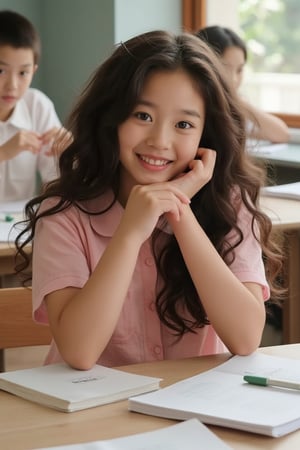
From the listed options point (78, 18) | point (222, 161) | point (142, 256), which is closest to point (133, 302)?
point (142, 256)

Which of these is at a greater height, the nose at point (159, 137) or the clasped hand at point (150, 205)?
the nose at point (159, 137)

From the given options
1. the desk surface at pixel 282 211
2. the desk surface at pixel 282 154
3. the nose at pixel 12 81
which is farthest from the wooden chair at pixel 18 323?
the desk surface at pixel 282 154

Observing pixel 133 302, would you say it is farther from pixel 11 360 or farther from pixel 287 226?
pixel 11 360

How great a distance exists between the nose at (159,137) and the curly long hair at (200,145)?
6cm

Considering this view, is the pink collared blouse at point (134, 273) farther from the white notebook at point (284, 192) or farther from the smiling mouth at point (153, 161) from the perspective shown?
the white notebook at point (284, 192)

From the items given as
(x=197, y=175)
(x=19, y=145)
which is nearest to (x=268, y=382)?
(x=197, y=175)

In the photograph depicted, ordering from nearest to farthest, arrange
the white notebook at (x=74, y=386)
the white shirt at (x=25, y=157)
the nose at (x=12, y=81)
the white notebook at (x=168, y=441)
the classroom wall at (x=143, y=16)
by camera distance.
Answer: the white notebook at (x=168, y=441) < the white notebook at (x=74, y=386) < the nose at (x=12, y=81) < the white shirt at (x=25, y=157) < the classroom wall at (x=143, y=16)

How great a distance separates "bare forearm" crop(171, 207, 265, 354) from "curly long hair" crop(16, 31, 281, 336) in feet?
0.35

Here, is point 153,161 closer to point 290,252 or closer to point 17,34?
point 290,252

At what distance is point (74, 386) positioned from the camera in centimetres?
146

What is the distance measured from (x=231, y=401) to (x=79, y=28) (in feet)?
11.7

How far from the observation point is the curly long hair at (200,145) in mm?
1801

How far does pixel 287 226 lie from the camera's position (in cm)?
292

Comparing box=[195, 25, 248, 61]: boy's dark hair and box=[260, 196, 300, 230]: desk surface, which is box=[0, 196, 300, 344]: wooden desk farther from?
box=[195, 25, 248, 61]: boy's dark hair
